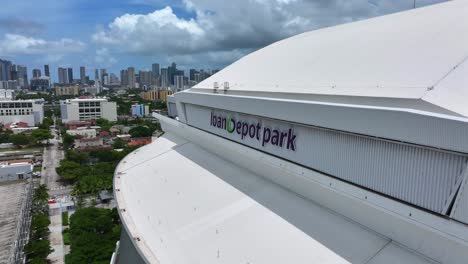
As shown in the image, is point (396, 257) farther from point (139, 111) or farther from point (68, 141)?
point (139, 111)

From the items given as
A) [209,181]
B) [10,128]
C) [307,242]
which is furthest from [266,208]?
[10,128]

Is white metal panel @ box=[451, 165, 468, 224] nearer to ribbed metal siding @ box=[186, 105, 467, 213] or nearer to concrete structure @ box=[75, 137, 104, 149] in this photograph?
ribbed metal siding @ box=[186, 105, 467, 213]

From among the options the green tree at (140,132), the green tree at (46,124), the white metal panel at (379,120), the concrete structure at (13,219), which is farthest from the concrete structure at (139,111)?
the white metal panel at (379,120)

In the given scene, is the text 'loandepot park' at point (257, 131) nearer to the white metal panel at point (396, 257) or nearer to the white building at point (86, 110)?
the white metal panel at point (396, 257)

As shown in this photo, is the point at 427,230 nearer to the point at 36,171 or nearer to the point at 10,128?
the point at 36,171

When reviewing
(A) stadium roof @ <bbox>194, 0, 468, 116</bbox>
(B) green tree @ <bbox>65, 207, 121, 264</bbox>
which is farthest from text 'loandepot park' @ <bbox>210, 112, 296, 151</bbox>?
(B) green tree @ <bbox>65, 207, 121, 264</bbox>

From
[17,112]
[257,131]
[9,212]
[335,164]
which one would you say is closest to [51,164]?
[9,212]
